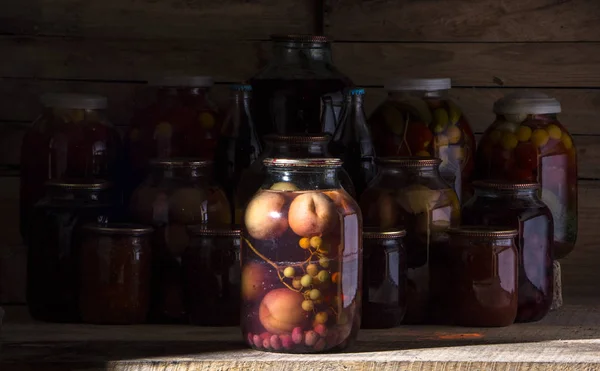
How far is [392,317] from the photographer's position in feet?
4.53

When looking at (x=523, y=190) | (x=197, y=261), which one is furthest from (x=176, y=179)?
(x=523, y=190)

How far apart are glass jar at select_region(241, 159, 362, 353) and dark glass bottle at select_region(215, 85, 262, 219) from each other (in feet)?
0.70

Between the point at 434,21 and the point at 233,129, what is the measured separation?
437 mm

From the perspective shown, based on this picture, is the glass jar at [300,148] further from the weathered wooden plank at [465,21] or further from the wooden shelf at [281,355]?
the weathered wooden plank at [465,21]

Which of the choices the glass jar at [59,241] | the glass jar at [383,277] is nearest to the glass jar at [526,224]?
the glass jar at [383,277]

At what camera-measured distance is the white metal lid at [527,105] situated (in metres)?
1.54

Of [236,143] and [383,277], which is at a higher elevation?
[236,143]

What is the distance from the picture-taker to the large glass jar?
1392 mm

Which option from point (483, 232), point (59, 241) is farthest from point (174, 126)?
point (483, 232)

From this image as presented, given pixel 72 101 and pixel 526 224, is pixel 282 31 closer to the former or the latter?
pixel 72 101

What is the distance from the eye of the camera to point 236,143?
147 centimetres

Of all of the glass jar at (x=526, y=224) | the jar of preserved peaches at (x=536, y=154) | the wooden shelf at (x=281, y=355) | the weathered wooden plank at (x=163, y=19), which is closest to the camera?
the wooden shelf at (x=281, y=355)

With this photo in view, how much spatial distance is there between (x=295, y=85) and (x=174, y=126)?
0.59ft

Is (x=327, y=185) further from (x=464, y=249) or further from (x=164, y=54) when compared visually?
(x=164, y=54)
